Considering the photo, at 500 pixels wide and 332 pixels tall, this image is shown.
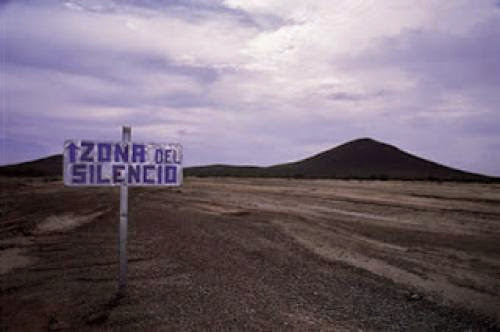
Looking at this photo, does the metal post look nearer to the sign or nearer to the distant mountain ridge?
the sign

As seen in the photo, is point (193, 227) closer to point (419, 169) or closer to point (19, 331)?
point (19, 331)

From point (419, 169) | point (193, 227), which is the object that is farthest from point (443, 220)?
point (419, 169)

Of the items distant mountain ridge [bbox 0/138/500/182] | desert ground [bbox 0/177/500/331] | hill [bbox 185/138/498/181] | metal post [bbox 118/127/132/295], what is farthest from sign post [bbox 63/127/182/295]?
distant mountain ridge [bbox 0/138/500/182]

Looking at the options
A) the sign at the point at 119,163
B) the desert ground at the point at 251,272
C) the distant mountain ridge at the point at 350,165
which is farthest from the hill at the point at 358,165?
the sign at the point at 119,163

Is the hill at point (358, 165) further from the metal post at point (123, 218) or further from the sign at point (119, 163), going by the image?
the metal post at point (123, 218)

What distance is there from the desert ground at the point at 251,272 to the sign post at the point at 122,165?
1001mm

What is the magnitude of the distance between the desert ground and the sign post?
3.28 feet

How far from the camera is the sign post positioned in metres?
6.47

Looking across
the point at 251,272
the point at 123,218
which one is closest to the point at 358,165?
the point at 251,272

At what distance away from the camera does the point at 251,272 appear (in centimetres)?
834

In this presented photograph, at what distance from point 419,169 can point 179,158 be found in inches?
3599

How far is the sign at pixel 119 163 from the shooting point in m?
6.46

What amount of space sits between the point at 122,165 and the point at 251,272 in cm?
318

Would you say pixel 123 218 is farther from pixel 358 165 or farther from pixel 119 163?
pixel 358 165
